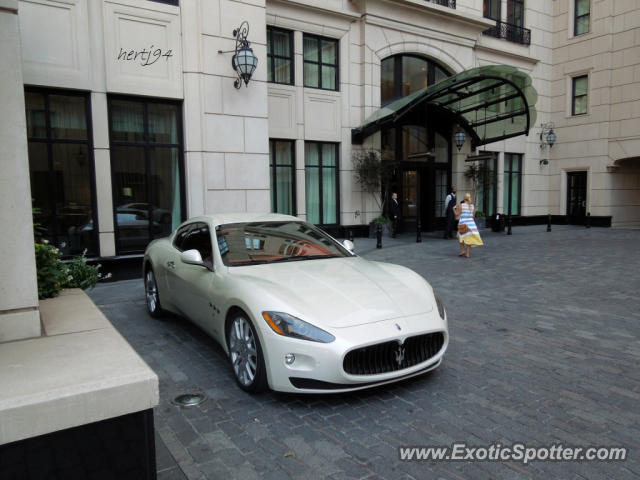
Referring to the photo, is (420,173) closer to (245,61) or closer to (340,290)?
(245,61)

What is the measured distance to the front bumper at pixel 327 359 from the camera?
351 centimetres

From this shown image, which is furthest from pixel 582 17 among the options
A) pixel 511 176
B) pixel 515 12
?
pixel 511 176

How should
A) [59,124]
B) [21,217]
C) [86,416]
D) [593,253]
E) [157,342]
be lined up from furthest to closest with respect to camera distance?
[593,253] < [59,124] < [157,342] < [21,217] < [86,416]

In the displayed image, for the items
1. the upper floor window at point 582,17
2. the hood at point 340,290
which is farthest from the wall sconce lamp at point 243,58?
the upper floor window at point 582,17

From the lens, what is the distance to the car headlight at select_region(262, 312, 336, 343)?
11.7 ft

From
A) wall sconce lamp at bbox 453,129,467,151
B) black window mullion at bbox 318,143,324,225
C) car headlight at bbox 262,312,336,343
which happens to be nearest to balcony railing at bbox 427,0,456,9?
wall sconce lamp at bbox 453,129,467,151

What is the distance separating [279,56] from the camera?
14.9 m

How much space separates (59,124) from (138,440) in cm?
931

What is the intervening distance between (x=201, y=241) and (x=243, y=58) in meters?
6.65

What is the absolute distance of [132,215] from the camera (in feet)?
34.2

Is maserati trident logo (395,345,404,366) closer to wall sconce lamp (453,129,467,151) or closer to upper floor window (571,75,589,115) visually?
wall sconce lamp (453,129,467,151)

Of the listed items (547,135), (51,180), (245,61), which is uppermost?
(245,61)

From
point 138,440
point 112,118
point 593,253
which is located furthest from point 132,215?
point 593,253

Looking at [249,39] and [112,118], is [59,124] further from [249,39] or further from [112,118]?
[249,39]
